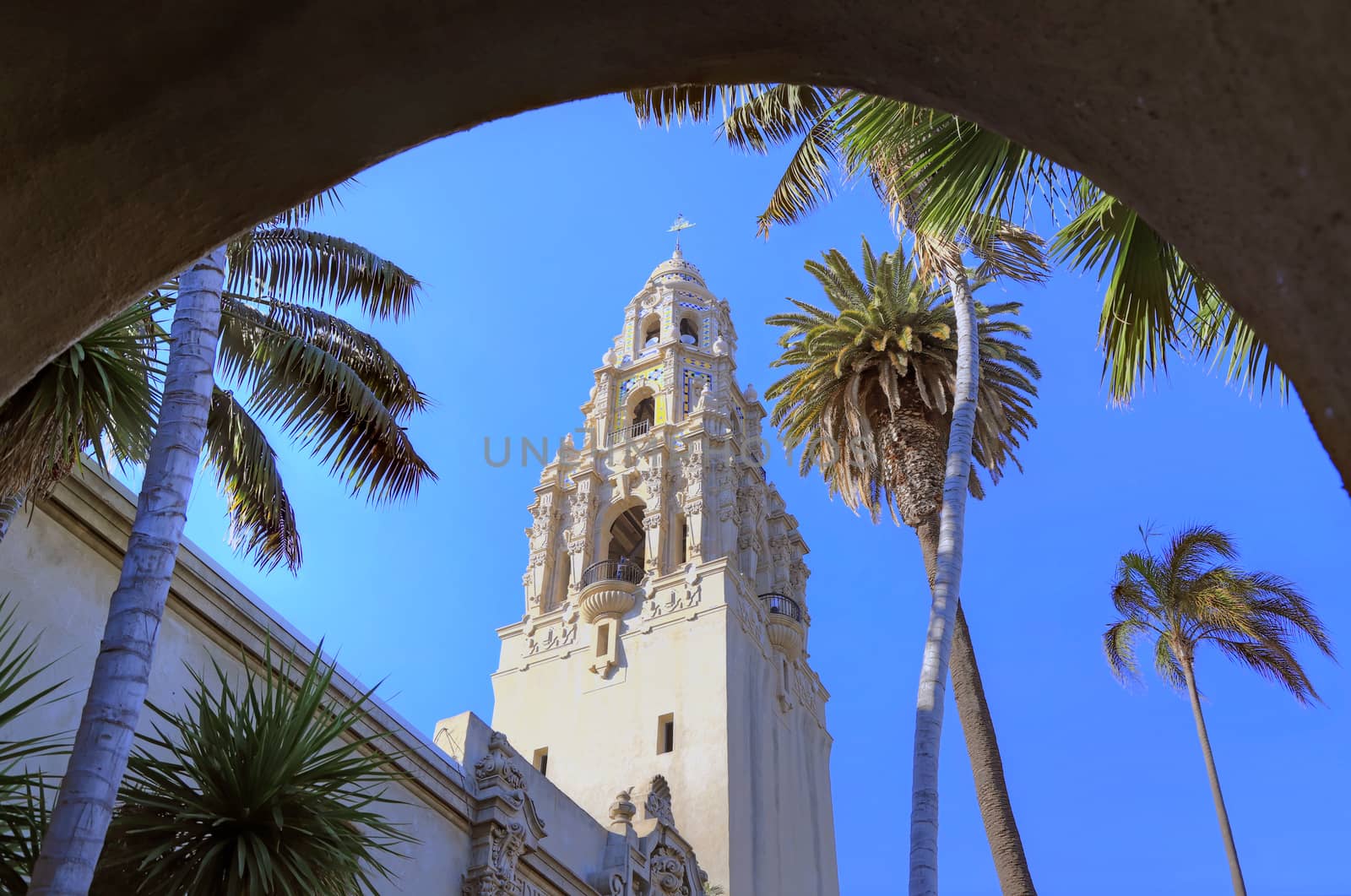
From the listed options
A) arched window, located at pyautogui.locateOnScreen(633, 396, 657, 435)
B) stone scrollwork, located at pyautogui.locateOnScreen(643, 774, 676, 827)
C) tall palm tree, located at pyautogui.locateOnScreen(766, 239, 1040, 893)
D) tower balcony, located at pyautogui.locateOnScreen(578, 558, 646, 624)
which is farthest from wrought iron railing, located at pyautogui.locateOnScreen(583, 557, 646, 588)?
tall palm tree, located at pyautogui.locateOnScreen(766, 239, 1040, 893)

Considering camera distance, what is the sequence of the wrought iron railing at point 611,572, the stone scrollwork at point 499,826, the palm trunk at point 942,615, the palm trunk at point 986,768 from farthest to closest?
the wrought iron railing at point 611,572, the stone scrollwork at point 499,826, the palm trunk at point 986,768, the palm trunk at point 942,615

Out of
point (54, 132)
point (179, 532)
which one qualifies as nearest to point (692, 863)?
point (179, 532)

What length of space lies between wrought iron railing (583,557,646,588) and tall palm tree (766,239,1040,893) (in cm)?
1777

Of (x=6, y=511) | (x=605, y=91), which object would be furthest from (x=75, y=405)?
(x=605, y=91)

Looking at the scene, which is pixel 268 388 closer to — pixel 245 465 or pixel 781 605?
pixel 245 465

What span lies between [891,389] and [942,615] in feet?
21.1

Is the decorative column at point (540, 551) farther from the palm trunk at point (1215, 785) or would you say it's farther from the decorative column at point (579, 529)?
the palm trunk at point (1215, 785)

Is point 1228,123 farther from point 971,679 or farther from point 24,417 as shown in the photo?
point 971,679

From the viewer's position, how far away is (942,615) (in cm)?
1568

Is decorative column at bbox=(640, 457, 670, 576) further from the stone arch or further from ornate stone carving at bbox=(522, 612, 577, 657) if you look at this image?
ornate stone carving at bbox=(522, 612, 577, 657)

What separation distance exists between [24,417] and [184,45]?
7641 mm

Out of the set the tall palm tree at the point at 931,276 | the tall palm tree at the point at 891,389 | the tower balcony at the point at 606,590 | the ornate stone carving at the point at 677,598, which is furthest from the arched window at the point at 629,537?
the tall palm tree at the point at 931,276

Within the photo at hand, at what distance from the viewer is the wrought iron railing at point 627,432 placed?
46188 mm

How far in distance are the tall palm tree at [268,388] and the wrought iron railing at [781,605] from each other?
28.0m
